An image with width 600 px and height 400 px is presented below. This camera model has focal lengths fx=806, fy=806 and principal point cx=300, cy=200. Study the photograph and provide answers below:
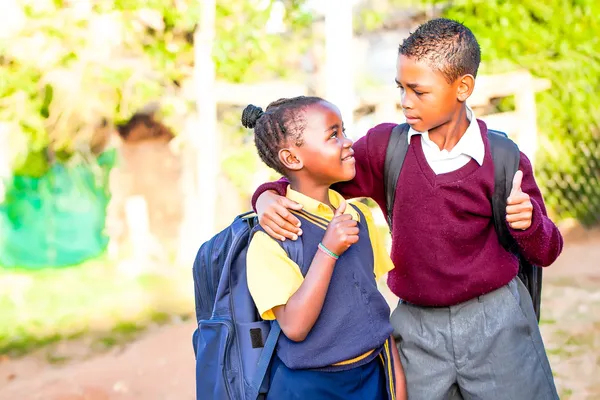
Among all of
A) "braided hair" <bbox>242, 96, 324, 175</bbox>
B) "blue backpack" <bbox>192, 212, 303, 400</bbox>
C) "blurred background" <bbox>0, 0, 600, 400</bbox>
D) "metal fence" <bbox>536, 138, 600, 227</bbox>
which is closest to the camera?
"blue backpack" <bbox>192, 212, 303, 400</bbox>

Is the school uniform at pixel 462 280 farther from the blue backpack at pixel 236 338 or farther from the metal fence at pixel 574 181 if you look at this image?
the metal fence at pixel 574 181

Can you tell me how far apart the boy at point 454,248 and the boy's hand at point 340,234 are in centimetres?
22

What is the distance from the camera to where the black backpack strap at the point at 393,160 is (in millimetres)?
2289

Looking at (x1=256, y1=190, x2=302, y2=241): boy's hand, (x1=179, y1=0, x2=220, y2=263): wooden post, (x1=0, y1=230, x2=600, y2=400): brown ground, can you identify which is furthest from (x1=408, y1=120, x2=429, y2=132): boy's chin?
(x1=179, y1=0, x2=220, y2=263): wooden post

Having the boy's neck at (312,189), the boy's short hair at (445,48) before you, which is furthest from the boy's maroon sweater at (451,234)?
the boy's short hair at (445,48)

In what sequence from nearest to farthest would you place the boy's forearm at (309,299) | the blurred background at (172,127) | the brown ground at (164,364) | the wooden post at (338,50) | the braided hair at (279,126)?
the boy's forearm at (309,299)
the braided hair at (279,126)
the brown ground at (164,364)
the wooden post at (338,50)
the blurred background at (172,127)

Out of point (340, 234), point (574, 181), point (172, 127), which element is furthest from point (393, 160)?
point (574, 181)

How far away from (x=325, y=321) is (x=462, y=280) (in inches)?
17.0

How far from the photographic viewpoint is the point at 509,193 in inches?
86.2

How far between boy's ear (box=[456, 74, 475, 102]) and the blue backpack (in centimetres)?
61

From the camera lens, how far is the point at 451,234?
220 centimetres

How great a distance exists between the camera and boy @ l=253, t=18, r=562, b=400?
2.18 m

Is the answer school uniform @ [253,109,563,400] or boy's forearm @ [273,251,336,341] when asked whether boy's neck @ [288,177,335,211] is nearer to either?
school uniform @ [253,109,563,400]

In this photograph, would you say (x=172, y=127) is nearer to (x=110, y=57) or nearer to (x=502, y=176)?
(x=110, y=57)
